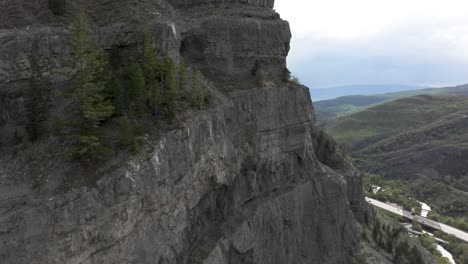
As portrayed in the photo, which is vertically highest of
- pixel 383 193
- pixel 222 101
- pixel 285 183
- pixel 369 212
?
pixel 222 101

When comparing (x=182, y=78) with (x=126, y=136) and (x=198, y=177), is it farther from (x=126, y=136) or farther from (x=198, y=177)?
(x=126, y=136)

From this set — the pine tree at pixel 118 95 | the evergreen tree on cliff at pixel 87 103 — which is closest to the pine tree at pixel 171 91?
the pine tree at pixel 118 95

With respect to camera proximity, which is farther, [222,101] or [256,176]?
[256,176]

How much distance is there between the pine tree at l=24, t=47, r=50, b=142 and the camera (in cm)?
2978

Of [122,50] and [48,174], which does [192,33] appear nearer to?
[122,50]

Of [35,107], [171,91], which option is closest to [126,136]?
[171,91]

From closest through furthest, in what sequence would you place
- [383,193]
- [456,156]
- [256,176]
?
[256,176] < [383,193] < [456,156]

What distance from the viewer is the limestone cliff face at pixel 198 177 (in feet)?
84.6

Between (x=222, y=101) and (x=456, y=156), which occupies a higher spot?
(x=222, y=101)

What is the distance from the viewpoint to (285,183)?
54.6 metres

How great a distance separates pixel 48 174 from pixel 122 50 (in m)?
17.3

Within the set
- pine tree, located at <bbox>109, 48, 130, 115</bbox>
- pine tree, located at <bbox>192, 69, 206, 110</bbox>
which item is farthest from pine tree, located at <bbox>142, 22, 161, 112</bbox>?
pine tree, located at <bbox>192, 69, 206, 110</bbox>

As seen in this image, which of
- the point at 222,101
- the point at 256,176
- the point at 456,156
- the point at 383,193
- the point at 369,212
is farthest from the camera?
the point at 456,156

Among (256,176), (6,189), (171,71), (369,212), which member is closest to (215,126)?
(171,71)
